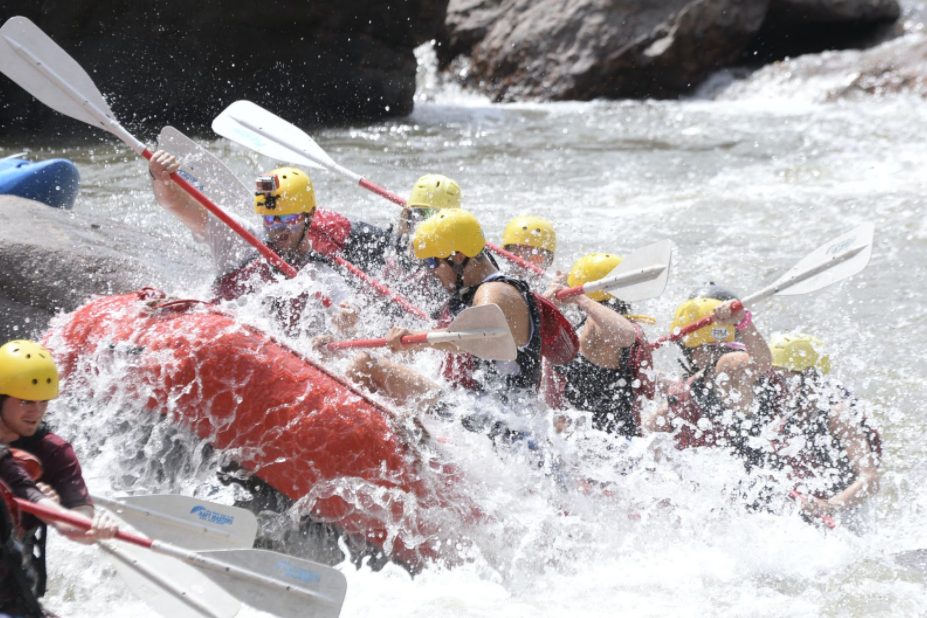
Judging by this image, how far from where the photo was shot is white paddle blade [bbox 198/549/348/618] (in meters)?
3.55

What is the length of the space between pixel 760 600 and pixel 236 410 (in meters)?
2.01

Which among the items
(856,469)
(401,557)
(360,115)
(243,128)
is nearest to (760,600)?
(856,469)

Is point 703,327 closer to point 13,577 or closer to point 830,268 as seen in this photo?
point 830,268

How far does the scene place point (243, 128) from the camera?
7.09 meters

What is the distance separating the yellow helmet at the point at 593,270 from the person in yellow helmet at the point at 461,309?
99cm

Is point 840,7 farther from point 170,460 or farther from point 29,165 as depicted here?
point 170,460

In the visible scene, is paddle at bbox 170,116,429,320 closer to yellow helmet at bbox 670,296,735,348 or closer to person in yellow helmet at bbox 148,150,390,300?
person in yellow helmet at bbox 148,150,390,300

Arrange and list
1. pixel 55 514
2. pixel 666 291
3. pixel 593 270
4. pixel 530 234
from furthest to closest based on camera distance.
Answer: pixel 666 291 < pixel 530 234 < pixel 593 270 < pixel 55 514

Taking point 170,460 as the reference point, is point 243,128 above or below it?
above

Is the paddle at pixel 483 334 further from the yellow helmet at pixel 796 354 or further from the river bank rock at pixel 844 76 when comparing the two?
the river bank rock at pixel 844 76

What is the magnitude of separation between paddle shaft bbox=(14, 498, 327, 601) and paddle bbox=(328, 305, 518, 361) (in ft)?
3.45

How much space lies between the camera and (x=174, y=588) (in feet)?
11.6

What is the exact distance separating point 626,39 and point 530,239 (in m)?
8.45

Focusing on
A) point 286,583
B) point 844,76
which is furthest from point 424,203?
point 844,76
